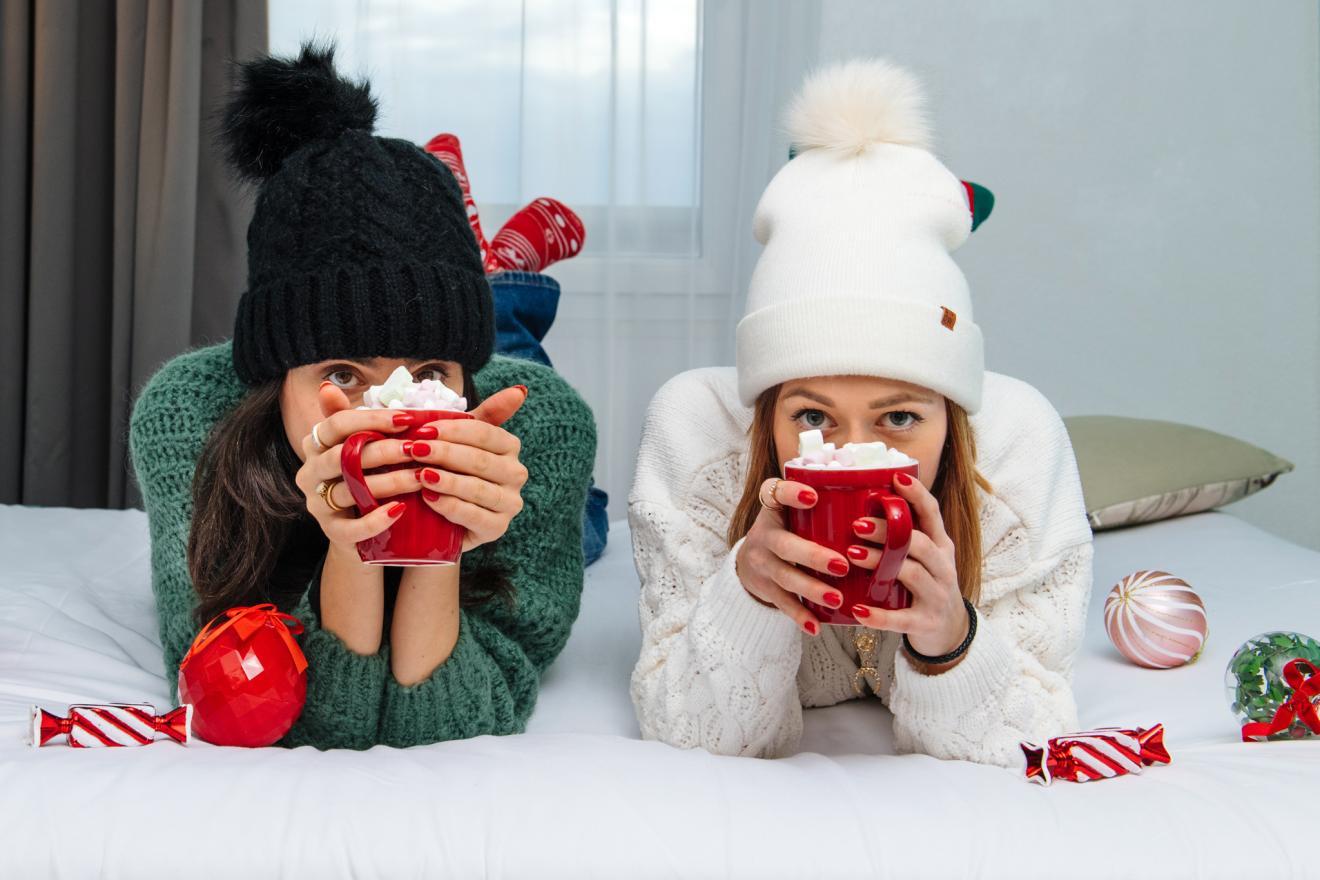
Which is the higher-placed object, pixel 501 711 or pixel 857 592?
pixel 857 592

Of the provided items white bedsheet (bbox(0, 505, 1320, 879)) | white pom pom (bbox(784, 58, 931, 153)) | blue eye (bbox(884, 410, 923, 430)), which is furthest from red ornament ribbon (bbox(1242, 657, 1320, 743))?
white pom pom (bbox(784, 58, 931, 153))

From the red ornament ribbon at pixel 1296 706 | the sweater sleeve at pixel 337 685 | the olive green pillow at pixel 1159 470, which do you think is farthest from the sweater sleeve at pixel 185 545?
the olive green pillow at pixel 1159 470

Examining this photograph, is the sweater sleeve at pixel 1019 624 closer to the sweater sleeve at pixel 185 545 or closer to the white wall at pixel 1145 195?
the sweater sleeve at pixel 185 545

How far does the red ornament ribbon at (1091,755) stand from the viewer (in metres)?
0.90

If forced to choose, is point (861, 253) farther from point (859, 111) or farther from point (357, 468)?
point (357, 468)

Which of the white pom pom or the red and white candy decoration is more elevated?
the white pom pom

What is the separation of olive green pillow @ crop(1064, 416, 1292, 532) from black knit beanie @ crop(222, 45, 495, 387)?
127cm

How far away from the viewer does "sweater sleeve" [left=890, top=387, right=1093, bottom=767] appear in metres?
1.00

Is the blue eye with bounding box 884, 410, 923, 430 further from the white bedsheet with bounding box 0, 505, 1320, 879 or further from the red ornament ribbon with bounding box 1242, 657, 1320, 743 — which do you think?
the red ornament ribbon with bounding box 1242, 657, 1320, 743

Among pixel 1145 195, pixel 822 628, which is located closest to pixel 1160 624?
pixel 822 628

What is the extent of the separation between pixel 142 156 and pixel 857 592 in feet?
7.39

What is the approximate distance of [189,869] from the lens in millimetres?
764

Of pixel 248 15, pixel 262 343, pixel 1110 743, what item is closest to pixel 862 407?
pixel 1110 743

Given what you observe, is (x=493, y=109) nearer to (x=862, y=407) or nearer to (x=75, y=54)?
(x=75, y=54)
